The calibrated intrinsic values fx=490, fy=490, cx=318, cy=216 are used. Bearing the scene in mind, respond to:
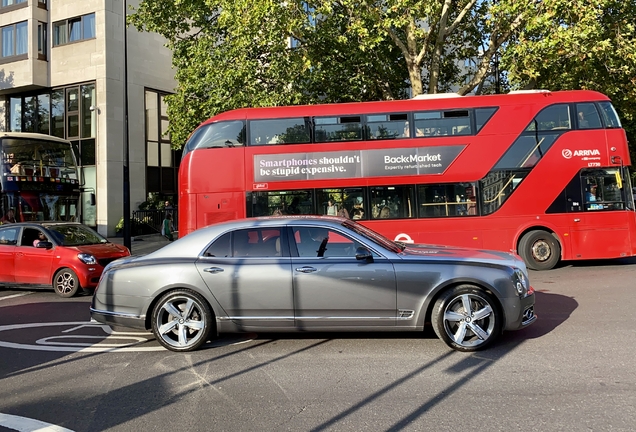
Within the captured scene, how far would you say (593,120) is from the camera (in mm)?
11023

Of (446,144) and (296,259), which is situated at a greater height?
(446,144)

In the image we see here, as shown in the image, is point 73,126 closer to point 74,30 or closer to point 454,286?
point 74,30

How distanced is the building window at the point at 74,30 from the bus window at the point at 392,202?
1944 centimetres

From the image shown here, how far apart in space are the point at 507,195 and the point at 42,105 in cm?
2438

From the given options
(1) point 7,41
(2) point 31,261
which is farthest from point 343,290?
(1) point 7,41

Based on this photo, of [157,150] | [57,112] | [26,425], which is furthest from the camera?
[157,150]

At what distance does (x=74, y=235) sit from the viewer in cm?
1043

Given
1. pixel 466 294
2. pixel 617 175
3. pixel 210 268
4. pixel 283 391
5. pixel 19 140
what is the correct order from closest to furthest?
pixel 283 391
pixel 466 294
pixel 210 268
pixel 617 175
pixel 19 140

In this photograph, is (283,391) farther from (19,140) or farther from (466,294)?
(19,140)

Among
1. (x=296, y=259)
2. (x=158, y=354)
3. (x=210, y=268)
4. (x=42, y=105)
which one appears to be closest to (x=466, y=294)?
(x=296, y=259)

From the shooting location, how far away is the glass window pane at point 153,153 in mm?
26062

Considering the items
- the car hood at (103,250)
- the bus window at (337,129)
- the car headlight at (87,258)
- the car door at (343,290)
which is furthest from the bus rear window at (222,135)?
the car door at (343,290)

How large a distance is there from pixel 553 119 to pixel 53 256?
36.4 ft

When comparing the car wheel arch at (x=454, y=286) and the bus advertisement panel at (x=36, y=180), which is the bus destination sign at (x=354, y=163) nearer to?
the car wheel arch at (x=454, y=286)
